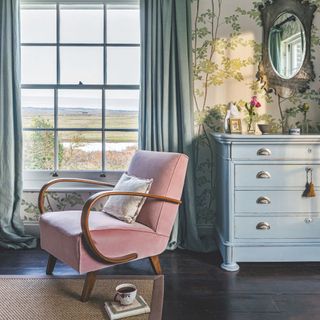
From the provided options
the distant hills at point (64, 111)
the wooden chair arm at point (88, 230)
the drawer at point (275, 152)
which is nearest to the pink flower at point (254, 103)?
the drawer at point (275, 152)

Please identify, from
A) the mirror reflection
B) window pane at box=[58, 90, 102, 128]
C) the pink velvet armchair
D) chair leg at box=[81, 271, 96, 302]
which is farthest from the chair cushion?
the mirror reflection

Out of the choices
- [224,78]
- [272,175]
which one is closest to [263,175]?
[272,175]

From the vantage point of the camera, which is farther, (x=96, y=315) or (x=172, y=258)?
(x=172, y=258)

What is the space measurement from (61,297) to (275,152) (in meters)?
1.81

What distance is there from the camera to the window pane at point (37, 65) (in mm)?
3598

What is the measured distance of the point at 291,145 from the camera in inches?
114

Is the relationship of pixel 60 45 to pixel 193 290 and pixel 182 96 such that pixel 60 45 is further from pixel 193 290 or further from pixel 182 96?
pixel 193 290

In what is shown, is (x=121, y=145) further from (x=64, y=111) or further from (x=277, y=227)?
(x=277, y=227)

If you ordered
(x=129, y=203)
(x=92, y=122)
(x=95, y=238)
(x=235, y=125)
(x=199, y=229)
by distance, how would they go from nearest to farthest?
(x=95, y=238)
(x=129, y=203)
(x=235, y=125)
(x=199, y=229)
(x=92, y=122)

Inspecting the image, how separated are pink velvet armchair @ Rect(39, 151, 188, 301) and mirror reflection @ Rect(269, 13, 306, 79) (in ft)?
4.64

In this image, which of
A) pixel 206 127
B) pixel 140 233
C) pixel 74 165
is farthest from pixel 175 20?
pixel 140 233

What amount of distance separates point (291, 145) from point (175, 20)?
1430 mm

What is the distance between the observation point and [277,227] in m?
2.95

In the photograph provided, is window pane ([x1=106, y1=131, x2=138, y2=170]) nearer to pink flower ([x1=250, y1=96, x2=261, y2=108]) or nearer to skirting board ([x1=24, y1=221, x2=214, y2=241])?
skirting board ([x1=24, y1=221, x2=214, y2=241])
